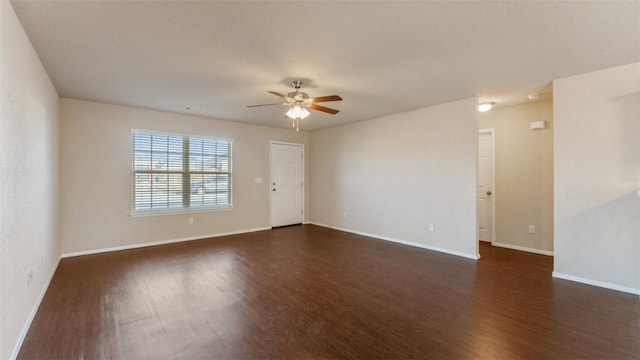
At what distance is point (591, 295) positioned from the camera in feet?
9.66

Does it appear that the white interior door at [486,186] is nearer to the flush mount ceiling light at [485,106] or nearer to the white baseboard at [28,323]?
the flush mount ceiling light at [485,106]

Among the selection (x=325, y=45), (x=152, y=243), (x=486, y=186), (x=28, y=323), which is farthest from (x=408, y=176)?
(x=28, y=323)

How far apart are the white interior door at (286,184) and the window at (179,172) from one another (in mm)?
1157

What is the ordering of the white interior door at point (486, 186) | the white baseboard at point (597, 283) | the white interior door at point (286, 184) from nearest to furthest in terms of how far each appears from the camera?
the white baseboard at point (597, 283)
the white interior door at point (486, 186)
the white interior door at point (286, 184)

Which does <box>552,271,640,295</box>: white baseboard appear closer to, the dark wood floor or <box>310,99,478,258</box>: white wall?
the dark wood floor

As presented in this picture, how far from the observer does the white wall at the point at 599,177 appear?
2.99 m

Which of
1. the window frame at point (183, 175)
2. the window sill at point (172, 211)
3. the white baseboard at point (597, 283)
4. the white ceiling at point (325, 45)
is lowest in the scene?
the white baseboard at point (597, 283)

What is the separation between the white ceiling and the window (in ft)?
3.96

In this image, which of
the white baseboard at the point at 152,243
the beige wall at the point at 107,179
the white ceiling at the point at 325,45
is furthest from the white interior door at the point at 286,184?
the white ceiling at the point at 325,45

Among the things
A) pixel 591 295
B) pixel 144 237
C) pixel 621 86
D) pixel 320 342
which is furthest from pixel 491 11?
pixel 144 237

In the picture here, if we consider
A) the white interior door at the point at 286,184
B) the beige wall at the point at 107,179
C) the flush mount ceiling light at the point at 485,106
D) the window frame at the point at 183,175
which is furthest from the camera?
the white interior door at the point at 286,184

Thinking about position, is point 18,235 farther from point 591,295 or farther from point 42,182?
point 591,295

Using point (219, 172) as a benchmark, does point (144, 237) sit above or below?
below

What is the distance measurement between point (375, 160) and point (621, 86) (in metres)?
3.52
